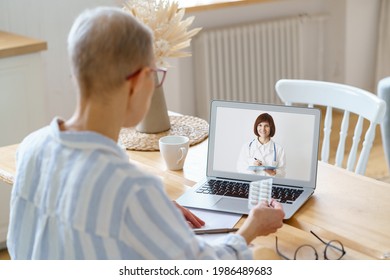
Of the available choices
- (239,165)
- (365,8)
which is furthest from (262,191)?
(365,8)

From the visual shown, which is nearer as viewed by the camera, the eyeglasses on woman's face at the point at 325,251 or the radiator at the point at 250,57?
the eyeglasses on woman's face at the point at 325,251

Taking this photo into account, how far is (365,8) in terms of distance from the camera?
5.08m

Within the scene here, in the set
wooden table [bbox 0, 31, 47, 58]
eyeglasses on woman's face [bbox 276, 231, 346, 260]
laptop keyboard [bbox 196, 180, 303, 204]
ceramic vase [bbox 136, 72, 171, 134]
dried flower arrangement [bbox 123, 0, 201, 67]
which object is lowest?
eyeglasses on woman's face [bbox 276, 231, 346, 260]

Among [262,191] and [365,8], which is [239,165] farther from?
[365,8]

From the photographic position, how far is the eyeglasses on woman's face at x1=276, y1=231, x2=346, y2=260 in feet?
5.32

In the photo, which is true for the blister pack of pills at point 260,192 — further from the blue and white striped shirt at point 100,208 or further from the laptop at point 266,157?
the blue and white striped shirt at point 100,208

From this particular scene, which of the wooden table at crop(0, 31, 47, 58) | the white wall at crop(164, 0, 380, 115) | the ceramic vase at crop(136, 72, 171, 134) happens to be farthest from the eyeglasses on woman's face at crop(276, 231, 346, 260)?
the white wall at crop(164, 0, 380, 115)

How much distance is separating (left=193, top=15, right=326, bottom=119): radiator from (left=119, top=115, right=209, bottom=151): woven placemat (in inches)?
78.3

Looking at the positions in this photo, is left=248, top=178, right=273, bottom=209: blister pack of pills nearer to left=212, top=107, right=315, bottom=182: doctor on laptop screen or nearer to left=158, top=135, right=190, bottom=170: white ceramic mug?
left=212, top=107, right=315, bottom=182: doctor on laptop screen

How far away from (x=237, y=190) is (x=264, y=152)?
0.40 ft

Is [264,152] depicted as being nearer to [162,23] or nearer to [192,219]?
[192,219]

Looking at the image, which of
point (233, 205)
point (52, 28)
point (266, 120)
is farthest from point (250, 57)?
point (233, 205)

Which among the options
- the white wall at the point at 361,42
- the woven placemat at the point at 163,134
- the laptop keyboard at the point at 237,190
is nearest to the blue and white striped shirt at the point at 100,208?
the laptop keyboard at the point at 237,190

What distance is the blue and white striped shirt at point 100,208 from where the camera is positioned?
1.31 m
